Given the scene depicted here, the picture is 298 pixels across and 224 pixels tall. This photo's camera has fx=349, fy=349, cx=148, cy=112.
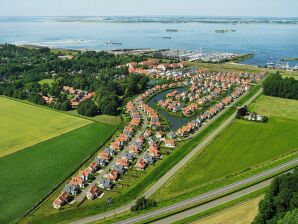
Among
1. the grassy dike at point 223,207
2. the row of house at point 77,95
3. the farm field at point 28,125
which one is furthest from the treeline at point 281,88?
the grassy dike at point 223,207

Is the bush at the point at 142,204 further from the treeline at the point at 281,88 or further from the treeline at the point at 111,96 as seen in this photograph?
the treeline at the point at 281,88

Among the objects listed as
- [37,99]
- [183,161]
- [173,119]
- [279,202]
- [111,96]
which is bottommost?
[183,161]

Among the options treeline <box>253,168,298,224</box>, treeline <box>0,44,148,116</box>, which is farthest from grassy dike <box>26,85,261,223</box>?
treeline <box>0,44,148,116</box>

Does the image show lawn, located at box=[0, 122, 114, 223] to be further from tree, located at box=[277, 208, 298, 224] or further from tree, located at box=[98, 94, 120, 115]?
tree, located at box=[277, 208, 298, 224]

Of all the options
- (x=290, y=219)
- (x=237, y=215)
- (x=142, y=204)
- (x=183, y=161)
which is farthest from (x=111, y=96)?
(x=290, y=219)

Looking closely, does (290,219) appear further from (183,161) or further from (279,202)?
(183,161)

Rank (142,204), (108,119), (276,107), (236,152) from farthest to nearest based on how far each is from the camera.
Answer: (276,107)
(108,119)
(236,152)
(142,204)
